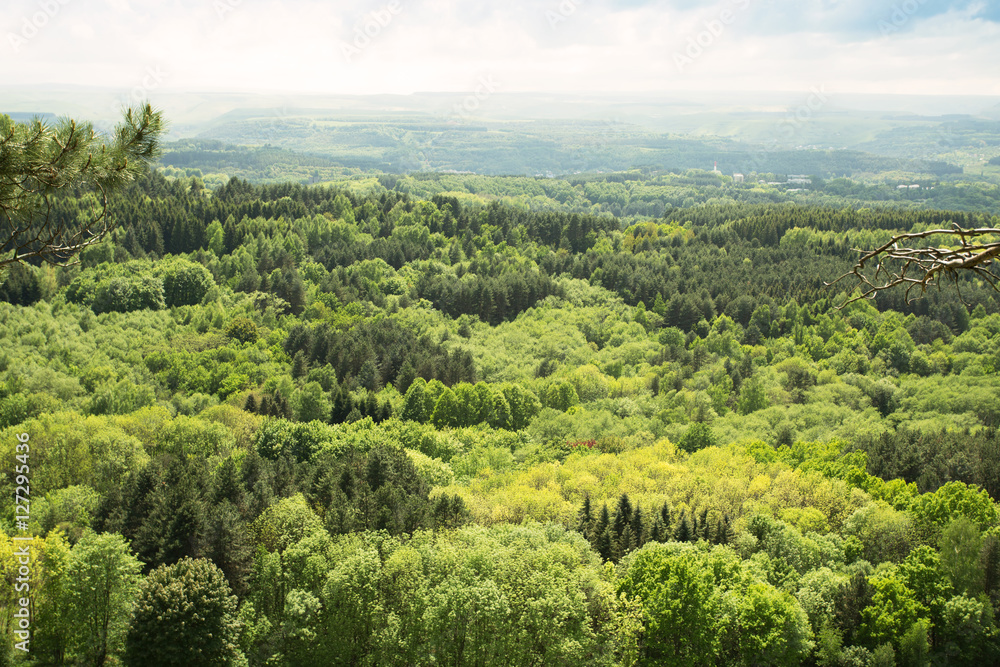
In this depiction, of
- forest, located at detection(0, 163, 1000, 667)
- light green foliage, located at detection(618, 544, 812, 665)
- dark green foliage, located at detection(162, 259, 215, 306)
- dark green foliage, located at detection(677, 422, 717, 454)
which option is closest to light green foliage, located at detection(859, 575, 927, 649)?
forest, located at detection(0, 163, 1000, 667)

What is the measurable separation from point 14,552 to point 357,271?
9138cm

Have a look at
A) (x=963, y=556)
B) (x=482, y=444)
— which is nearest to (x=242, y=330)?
(x=482, y=444)

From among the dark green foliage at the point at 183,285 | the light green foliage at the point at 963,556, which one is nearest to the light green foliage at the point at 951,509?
the light green foliage at the point at 963,556

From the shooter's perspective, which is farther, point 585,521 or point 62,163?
point 585,521

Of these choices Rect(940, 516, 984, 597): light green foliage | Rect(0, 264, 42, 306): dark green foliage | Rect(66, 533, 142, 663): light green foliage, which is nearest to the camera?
→ Rect(66, 533, 142, 663): light green foliage

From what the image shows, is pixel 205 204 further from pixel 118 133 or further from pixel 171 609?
pixel 118 133

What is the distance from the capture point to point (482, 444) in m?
71.4

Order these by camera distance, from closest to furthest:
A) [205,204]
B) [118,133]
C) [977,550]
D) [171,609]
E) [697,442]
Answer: [118,133]
[171,609]
[977,550]
[697,442]
[205,204]

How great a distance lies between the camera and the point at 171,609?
3033 centimetres

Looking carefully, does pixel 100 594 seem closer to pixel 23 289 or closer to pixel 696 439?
pixel 696 439

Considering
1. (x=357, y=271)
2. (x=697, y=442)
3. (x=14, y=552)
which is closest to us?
(x=14, y=552)

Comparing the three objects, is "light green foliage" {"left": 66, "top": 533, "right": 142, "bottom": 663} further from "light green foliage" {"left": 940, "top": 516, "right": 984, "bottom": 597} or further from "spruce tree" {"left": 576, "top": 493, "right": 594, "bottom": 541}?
"light green foliage" {"left": 940, "top": 516, "right": 984, "bottom": 597}

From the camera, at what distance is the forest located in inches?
1307

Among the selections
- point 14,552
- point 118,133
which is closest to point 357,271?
point 14,552
